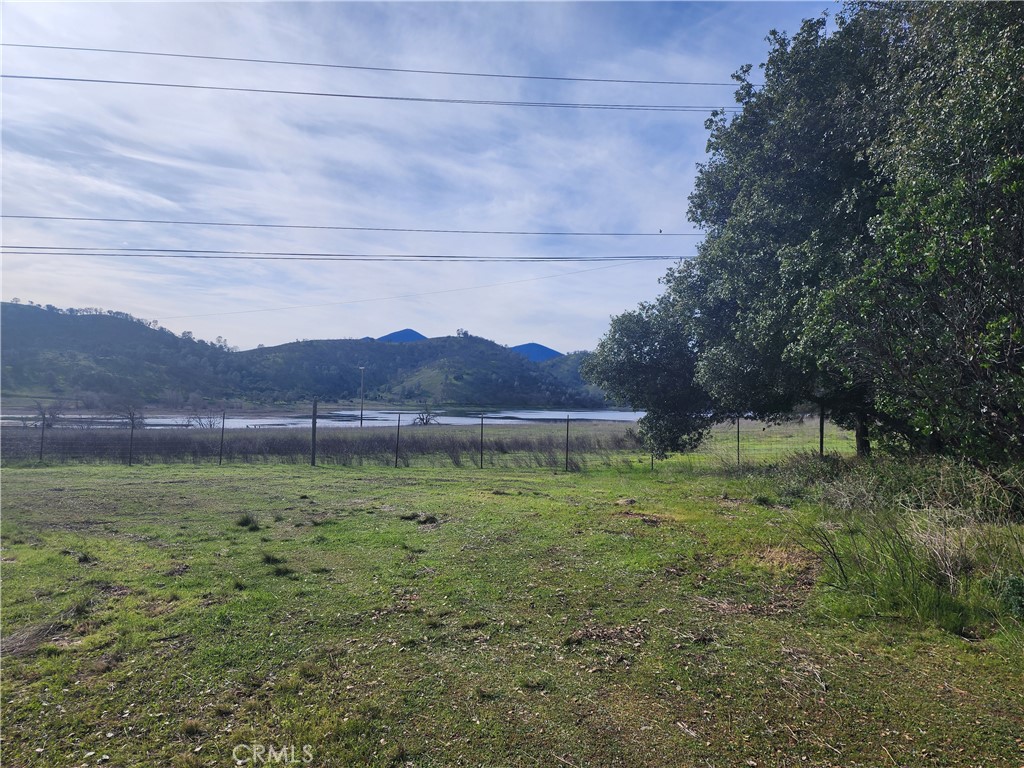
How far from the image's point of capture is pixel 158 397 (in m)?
38.7

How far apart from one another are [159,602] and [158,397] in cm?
3895

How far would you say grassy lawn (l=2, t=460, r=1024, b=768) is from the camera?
3.26 metres

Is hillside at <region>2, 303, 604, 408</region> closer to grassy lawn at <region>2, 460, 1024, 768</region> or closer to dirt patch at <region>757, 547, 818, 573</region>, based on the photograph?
grassy lawn at <region>2, 460, 1024, 768</region>

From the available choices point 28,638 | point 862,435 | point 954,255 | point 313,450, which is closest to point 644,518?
point 954,255

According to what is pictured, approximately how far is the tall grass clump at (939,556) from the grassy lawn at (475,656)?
255 millimetres

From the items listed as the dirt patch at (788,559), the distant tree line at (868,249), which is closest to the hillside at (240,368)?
the distant tree line at (868,249)

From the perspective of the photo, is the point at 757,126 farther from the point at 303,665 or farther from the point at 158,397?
the point at 158,397

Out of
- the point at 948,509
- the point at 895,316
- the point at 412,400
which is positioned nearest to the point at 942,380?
the point at 895,316

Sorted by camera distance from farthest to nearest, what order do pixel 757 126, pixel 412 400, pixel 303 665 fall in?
pixel 412 400, pixel 757 126, pixel 303 665

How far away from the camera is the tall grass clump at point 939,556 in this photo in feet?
16.1

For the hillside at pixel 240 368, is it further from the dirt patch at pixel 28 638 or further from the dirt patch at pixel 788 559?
the dirt patch at pixel 788 559

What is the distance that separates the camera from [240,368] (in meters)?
56.7

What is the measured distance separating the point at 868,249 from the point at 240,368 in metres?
57.4

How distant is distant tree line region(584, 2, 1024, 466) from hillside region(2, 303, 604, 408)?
26781mm
